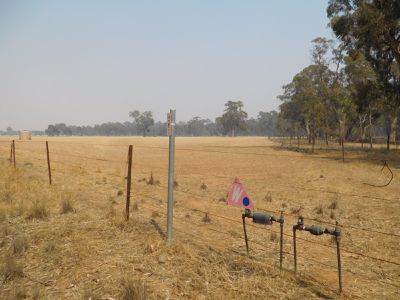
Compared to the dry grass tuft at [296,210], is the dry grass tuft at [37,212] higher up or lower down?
higher up

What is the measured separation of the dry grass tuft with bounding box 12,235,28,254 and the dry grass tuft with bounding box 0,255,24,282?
0.71 meters

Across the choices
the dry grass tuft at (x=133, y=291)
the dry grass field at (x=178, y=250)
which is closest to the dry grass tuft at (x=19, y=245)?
the dry grass field at (x=178, y=250)

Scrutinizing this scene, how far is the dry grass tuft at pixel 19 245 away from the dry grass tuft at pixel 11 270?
28.1 inches

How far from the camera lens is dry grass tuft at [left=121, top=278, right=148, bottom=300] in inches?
185

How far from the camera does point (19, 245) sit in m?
6.51

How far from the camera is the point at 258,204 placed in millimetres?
11945

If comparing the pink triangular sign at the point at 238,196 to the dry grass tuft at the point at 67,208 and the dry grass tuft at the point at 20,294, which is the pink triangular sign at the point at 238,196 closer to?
the dry grass tuft at the point at 20,294

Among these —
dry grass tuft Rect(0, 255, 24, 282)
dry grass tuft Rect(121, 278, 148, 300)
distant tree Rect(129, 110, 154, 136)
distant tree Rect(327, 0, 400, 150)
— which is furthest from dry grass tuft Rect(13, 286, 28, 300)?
distant tree Rect(129, 110, 154, 136)

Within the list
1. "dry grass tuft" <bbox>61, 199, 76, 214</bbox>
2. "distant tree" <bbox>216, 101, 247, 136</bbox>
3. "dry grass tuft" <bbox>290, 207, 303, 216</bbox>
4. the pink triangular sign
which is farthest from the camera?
"distant tree" <bbox>216, 101, 247, 136</bbox>

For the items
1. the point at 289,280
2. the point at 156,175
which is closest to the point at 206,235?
the point at 289,280

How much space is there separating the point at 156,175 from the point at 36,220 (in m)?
10.6

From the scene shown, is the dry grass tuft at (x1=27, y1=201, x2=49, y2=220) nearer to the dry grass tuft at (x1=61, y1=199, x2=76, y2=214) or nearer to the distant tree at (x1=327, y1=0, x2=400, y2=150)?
the dry grass tuft at (x1=61, y1=199, x2=76, y2=214)

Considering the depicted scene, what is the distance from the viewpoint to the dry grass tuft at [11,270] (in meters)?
5.47

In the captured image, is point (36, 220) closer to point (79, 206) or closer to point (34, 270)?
point (79, 206)
